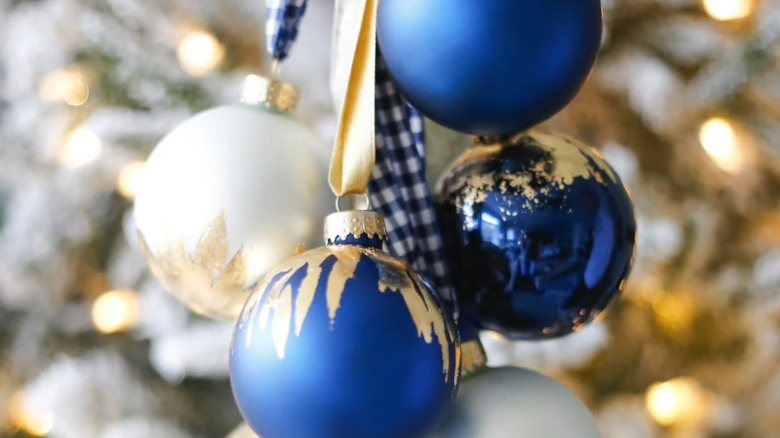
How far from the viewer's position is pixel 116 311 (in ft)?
2.12

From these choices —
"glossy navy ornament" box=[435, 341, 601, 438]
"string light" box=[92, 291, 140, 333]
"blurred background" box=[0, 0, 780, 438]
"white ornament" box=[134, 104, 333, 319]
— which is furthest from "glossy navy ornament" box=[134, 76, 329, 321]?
"string light" box=[92, 291, 140, 333]

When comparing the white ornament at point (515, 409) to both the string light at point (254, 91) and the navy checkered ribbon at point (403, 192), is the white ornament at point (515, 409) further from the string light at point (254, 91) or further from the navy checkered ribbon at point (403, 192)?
the string light at point (254, 91)

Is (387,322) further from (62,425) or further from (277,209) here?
(62,425)

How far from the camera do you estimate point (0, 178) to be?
0.61m

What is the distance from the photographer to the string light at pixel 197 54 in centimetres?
61

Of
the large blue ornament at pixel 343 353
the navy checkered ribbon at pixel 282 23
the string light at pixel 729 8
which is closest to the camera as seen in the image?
the large blue ornament at pixel 343 353

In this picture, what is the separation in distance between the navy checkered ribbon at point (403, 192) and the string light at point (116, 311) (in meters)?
0.42

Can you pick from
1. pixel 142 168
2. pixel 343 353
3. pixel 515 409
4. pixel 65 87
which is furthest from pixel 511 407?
pixel 65 87

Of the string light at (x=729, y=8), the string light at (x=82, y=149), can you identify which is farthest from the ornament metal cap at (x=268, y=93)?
the string light at (x=729, y=8)

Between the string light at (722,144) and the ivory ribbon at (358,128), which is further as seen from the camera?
the string light at (722,144)

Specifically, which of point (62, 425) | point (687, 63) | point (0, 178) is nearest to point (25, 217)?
point (0, 178)

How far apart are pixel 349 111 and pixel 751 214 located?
22.9 inches

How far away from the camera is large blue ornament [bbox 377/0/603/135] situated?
0.87 feet

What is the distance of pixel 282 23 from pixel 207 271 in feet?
0.46
